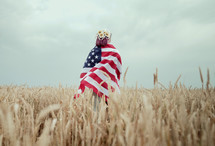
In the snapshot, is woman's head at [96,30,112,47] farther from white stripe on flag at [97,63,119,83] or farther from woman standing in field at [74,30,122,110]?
white stripe on flag at [97,63,119,83]

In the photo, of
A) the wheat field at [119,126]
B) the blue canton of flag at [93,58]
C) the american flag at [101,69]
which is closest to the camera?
the wheat field at [119,126]

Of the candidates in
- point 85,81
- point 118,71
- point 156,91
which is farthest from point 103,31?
point 156,91

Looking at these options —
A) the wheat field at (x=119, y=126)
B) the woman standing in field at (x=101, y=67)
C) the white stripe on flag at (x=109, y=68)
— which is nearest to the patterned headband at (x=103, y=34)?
the woman standing in field at (x=101, y=67)

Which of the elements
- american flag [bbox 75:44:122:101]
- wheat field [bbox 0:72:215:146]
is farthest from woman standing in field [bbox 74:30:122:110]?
wheat field [bbox 0:72:215:146]

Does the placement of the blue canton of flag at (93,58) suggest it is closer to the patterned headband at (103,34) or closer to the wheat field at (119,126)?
the patterned headband at (103,34)

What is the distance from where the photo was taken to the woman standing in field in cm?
225

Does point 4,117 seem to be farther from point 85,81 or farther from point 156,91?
point 85,81

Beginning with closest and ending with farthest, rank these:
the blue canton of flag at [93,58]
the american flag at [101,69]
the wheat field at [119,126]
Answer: the wheat field at [119,126] → the american flag at [101,69] → the blue canton of flag at [93,58]

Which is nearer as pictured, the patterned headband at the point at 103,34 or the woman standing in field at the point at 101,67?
the woman standing in field at the point at 101,67

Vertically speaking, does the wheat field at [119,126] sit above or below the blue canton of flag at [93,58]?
below

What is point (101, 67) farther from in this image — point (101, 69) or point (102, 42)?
point (102, 42)

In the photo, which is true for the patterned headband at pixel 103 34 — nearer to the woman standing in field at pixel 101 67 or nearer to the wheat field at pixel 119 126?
the woman standing in field at pixel 101 67

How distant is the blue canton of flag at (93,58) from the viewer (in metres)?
2.46

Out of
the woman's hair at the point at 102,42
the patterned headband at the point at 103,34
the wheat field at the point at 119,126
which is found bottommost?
the wheat field at the point at 119,126
